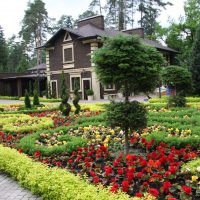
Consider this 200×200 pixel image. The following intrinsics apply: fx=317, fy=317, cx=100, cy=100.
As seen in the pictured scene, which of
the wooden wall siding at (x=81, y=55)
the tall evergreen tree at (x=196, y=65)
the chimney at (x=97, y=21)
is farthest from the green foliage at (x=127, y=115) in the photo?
the chimney at (x=97, y=21)

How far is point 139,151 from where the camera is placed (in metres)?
7.14

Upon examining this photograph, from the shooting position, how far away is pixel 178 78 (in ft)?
Answer: 48.2

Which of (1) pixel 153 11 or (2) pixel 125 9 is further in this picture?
(1) pixel 153 11

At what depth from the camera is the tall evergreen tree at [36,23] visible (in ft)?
157

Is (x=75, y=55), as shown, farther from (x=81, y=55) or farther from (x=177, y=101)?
(x=177, y=101)

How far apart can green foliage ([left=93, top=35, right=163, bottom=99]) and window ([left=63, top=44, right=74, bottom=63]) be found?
871 inches

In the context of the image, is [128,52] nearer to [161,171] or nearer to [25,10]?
[161,171]

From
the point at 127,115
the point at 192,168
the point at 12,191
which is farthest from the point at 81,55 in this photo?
the point at 192,168

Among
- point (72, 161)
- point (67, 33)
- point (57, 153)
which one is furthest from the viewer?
point (67, 33)

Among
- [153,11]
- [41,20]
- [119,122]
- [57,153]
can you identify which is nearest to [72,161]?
[57,153]

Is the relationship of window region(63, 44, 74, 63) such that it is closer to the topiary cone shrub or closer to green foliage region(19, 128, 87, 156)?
green foliage region(19, 128, 87, 156)

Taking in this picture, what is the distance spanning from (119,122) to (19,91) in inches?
1173

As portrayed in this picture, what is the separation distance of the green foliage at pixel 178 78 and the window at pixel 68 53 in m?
14.9

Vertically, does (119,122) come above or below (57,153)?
above
